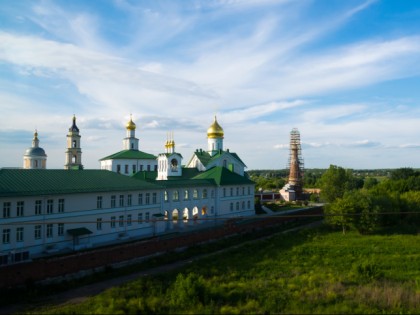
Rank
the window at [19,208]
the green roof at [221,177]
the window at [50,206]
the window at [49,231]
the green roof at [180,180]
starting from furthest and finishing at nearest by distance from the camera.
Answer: the green roof at [221,177] < the green roof at [180,180] < the window at [50,206] < the window at [49,231] < the window at [19,208]

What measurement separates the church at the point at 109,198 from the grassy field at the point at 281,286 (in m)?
2.56

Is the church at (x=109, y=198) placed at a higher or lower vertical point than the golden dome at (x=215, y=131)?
lower

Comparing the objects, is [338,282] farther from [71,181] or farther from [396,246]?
[71,181]

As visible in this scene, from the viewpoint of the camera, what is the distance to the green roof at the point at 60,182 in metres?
20.2

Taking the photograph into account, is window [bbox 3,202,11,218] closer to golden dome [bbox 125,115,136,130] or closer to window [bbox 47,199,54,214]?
window [bbox 47,199,54,214]

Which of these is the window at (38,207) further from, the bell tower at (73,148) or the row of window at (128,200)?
the bell tower at (73,148)

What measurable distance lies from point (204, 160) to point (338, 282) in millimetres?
24736

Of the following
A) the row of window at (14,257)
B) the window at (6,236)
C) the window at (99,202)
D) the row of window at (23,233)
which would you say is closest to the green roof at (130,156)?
the window at (99,202)

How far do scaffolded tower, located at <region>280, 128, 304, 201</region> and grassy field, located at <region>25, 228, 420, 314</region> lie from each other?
1256 inches

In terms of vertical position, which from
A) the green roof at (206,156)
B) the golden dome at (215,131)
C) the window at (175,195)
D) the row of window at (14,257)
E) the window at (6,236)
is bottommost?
the row of window at (14,257)

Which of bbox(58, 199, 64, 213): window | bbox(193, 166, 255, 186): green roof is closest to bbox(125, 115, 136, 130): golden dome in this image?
bbox(193, 166, 255, 186): green roof

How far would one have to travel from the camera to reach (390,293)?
13.1m

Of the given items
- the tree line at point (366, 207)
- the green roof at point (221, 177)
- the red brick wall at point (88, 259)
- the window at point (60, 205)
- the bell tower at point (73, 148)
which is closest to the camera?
the red brick wall at point (88, 259)

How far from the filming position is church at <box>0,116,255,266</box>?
1983cm
